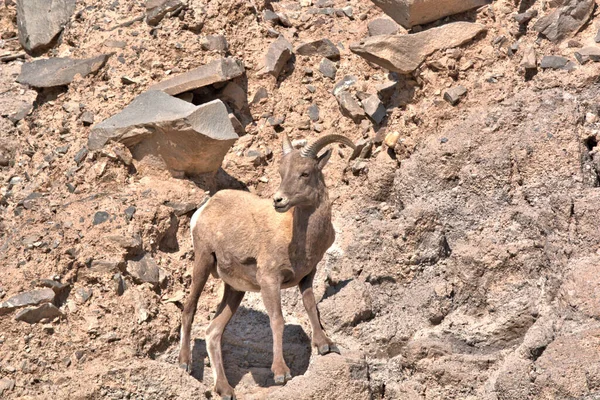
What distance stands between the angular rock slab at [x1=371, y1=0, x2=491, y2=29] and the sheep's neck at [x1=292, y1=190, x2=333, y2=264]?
11.5 feet

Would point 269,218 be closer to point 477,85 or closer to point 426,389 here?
point 426,389

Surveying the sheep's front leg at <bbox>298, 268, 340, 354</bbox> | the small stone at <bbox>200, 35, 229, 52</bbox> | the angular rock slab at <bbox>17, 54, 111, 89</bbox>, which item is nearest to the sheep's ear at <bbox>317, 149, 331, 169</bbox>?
the sheep's front leg at <bbox>298, 268, 340, 354</bbox>

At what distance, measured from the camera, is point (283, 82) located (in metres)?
12.9

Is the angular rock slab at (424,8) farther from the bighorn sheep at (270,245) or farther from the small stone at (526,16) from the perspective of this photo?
the bighorn sheep at (270,245)

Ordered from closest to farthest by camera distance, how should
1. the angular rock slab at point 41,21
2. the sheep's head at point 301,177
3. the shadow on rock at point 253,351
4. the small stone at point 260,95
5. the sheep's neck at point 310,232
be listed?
the sheep's head at point 301,177
the sheep's neck at point 310,232
the shadow on rock at point 253,351
the small stone at point 260,95
the angular rock slab at point 41,21

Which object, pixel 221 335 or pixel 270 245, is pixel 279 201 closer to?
pixel 270 245

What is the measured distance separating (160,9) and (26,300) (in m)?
4.51

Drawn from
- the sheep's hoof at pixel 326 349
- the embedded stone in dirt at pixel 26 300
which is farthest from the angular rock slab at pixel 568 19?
the embedded stone in dirt at pixel 26 300

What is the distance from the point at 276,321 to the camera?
9.34 meters

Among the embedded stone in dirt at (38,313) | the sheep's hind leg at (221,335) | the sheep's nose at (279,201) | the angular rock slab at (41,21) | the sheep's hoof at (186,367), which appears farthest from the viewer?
the angular rock slab at (41,21)

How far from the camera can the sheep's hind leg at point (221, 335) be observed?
9398 millimetres

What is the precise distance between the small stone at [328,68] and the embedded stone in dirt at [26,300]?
4.40 meters

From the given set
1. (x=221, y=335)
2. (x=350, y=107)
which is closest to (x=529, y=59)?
(x=350, y=107)

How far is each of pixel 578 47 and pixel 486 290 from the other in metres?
3.05
